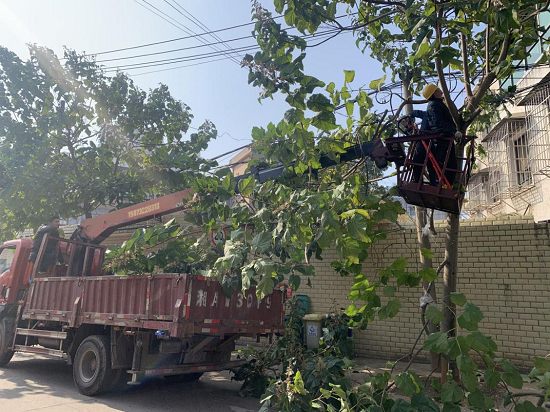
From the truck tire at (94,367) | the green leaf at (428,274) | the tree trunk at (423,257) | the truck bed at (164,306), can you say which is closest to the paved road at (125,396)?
the truck tire at (94,367)

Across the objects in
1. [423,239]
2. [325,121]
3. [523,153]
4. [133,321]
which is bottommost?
[133,321]

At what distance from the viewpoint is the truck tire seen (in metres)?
6.67

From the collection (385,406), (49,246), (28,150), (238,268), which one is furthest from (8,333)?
(385,406)

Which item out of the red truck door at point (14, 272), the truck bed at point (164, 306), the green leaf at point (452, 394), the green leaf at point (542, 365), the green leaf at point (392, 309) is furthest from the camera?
the red truck door at point (14, 272)

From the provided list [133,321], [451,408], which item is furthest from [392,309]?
[133,321]

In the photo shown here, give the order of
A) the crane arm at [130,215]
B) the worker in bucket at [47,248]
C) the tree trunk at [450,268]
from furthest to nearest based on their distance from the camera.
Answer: the worker in bucket at [47,248]
the crane arm at [130,215]
the tree trunk at [450,268]

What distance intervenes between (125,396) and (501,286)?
7.04 m

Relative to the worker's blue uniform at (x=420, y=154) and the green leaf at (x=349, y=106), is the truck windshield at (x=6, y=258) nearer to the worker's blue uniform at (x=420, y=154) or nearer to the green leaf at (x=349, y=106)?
the green leaf at (x=349, y=106)

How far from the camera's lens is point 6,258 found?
31.8ft

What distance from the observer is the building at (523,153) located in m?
8.43

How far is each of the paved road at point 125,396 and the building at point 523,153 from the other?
6299mm

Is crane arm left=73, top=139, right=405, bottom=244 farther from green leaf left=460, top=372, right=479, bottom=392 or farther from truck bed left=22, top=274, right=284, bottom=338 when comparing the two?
green leaf left=460, top=372, right=479, bottom=392

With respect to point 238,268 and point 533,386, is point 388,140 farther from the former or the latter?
point 533,386

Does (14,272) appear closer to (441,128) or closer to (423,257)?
(423,257)
